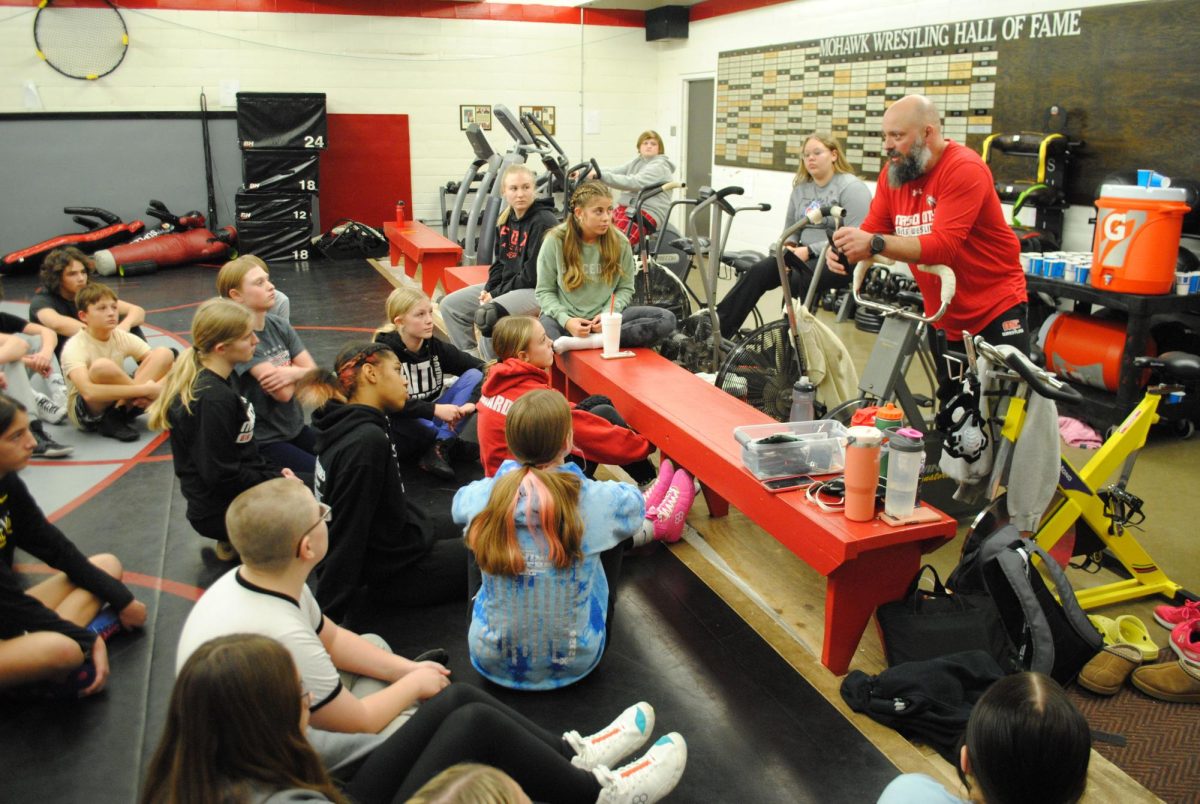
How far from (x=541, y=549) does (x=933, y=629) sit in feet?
3.82

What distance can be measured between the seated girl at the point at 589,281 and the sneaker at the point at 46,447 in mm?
2498

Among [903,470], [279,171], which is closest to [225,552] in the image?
[903,470]

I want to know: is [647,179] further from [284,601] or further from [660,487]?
[284,601]

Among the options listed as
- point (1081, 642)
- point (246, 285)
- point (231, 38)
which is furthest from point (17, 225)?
point (1081, 642)

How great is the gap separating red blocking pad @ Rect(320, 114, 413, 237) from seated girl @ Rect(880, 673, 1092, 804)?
11218mm

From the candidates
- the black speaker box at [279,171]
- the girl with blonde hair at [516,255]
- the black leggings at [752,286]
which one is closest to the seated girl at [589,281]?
the girl with blonde hair at [516,255]

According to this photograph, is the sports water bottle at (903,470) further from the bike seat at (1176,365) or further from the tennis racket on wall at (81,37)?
the tennis racket on wall at (81,37)

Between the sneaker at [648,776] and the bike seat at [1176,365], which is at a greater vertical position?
the bike seat at [1176,365]

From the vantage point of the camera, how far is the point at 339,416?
2.83 m

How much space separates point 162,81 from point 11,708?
387 inches

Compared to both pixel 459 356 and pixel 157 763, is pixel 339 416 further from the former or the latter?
pixel 459 356

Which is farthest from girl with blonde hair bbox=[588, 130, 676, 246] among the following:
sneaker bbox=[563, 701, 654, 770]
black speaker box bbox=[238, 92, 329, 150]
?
sneaker bbox=[563, 701, 654, 770]

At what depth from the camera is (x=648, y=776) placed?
2125mm

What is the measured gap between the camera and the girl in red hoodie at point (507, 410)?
11.3 ft
